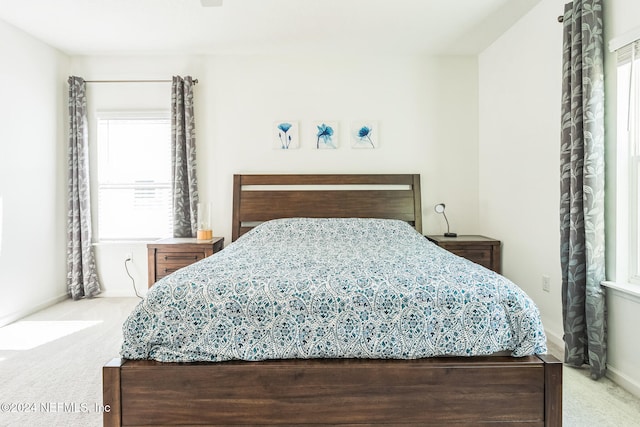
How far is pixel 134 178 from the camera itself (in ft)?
13.5

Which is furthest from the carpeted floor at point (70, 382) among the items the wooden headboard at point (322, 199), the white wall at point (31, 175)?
the wooden headboard at point (322, 199)

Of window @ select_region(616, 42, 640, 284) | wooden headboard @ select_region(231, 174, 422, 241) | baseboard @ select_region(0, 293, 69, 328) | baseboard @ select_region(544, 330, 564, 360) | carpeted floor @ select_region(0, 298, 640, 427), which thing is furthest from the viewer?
wooden headboard @ select_region(231, 174, 422, 241)

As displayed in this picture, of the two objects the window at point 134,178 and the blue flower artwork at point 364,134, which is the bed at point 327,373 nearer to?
the blue flower artwork at point 364,134

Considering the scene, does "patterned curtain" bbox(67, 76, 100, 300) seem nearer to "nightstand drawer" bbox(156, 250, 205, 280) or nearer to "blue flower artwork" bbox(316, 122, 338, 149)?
"nightstand drawer" bbox(156, 250, 205, 280)

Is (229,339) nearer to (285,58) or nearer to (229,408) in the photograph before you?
(229,408)

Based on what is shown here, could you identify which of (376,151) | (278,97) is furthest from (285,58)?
(376,151)

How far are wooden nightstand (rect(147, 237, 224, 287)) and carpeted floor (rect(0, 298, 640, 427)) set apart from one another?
53 cm

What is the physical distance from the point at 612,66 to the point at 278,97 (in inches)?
109

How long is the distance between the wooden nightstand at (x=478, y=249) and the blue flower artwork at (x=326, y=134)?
1.45 metres

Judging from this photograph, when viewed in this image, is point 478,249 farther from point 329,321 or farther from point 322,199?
point 329,321

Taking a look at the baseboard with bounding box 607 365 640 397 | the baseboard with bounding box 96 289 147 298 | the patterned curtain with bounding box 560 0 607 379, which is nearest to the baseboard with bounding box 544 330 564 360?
the patterned curtain with bounding box 560 0 607 379

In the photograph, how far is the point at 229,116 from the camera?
3994 millimetres

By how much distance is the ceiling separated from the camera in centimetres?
298

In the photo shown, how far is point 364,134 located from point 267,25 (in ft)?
4.51
